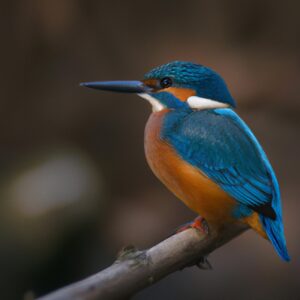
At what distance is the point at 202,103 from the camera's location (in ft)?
7.91

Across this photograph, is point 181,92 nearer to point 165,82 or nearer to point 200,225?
point 165,82

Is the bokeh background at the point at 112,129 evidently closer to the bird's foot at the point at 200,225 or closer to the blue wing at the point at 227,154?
the bird's foot at the point at 200,225

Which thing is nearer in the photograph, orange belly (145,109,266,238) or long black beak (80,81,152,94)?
orange belly (145,109,266,238)

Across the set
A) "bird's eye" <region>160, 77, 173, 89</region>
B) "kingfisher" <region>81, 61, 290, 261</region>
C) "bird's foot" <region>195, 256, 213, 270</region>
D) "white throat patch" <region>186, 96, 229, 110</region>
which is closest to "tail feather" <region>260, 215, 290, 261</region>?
"kingfisher" <region>81, 61, 290, 261</region>

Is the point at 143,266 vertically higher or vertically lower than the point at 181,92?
lower

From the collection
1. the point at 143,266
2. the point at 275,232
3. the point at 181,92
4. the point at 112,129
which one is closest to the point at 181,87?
the point at 181,92

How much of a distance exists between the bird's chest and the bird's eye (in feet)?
0.67

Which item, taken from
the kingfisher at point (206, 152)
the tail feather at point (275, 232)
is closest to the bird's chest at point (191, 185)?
the kingfisher at point (206, 152)

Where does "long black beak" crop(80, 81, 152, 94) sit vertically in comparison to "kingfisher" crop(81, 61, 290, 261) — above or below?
above

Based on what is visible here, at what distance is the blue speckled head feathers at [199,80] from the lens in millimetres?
2350

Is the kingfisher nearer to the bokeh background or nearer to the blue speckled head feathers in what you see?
the blue speckled head feathers

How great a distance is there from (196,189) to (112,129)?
289cm

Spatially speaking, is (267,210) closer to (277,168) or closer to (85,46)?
A: (277,168)

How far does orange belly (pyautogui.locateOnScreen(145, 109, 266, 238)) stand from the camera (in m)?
2.27
